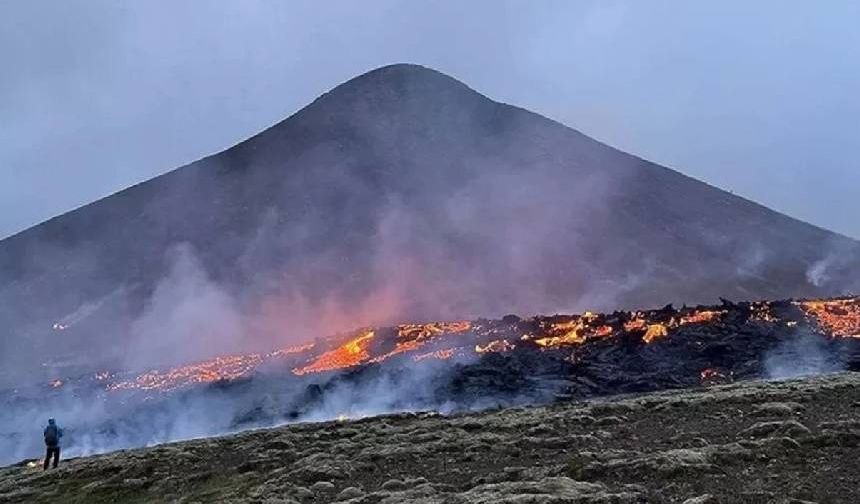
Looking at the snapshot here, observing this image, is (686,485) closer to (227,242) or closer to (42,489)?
(42,489)

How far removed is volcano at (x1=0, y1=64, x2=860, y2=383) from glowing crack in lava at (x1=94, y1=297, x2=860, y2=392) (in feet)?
98.6

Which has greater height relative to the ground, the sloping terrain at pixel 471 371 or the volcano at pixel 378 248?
the volcano at pixel 378 248

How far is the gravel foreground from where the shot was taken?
16.8 m

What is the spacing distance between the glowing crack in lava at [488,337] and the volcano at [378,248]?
3006 centimetres

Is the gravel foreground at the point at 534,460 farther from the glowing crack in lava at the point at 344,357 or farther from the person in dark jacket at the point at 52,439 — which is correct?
the glowing crack in lava at the point at 344,357

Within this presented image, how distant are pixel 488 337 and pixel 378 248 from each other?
75.4 meters

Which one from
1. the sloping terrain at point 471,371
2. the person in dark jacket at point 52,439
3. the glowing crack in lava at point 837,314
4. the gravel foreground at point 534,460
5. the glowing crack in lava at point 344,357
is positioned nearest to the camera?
the gravel foreground at point 534,460

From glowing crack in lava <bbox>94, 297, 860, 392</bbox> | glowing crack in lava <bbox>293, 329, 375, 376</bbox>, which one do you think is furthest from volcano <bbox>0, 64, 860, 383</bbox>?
glowing crack in lava <bbox>293, 329, 375, 376</bbox>

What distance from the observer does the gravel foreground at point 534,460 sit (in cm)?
1675

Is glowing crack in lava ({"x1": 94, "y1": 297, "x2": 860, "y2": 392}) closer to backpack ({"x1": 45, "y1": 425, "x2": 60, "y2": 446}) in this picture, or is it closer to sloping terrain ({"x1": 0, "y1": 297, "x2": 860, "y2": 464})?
sloping terrain ({"x1": 0, "y1": 297, "x2": 860, "y2": 464})

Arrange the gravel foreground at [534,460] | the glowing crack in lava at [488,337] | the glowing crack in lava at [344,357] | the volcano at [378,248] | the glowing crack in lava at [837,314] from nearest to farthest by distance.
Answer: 1. the gravel foreground at [534,460]
2. the glowing crack in lava at [837,314]
3. the glowing crack in lava at [488,337]
4. the glowing crack in lava at [344,357]
5. the volcano at [378,248]

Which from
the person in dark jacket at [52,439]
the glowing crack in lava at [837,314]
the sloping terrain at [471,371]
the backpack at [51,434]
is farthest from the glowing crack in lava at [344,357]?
the glowing crack in lava at [837,314]

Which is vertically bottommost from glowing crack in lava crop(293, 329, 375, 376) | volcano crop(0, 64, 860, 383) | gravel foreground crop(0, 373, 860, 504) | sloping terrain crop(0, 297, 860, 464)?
gravel foreground crop(0, 373, 860, 504)

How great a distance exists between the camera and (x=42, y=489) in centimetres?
3062
